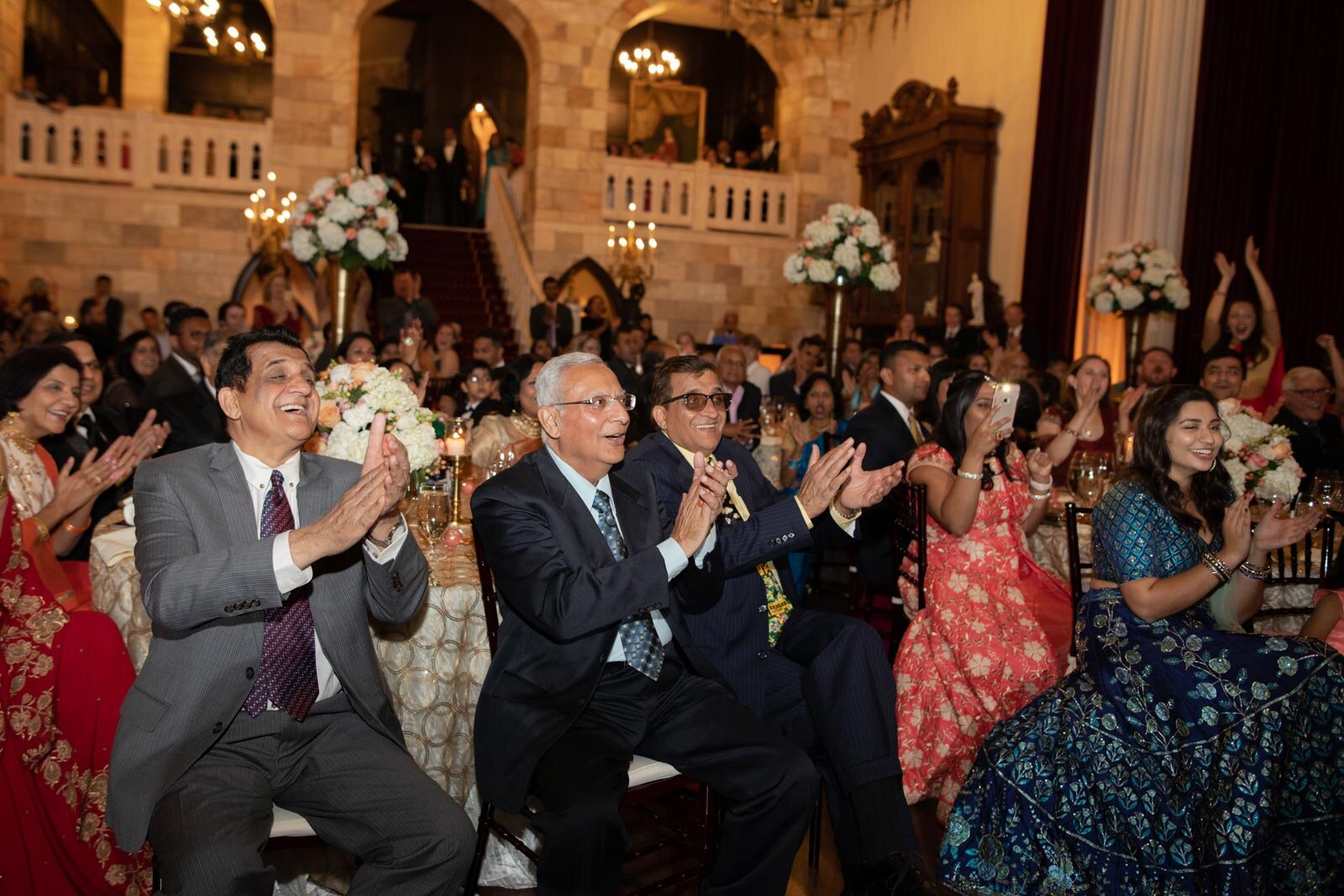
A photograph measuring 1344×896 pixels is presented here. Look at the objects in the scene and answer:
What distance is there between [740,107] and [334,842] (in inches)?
684

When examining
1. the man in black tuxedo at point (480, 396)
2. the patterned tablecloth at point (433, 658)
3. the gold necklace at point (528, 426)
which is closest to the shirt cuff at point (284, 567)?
the patterned tablecloth at point (433, 658)

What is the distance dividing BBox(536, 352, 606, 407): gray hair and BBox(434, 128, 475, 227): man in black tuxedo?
13876 mm

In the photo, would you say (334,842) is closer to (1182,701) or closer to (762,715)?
(762,715)

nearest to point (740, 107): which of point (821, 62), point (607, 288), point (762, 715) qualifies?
point (821, 62)

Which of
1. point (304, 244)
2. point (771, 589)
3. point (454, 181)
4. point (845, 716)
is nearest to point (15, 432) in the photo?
point (771, 589)

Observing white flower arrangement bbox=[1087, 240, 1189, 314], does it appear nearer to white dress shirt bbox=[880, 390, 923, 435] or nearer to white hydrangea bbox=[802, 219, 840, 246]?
white hydrangea bbox=[802, 219, 840, 246]

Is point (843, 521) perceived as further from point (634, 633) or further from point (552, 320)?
point (552, 320)

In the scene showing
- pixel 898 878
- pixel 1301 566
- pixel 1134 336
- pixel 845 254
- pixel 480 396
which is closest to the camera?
pixel 898 878

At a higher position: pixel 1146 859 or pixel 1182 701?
pixel 1182 701

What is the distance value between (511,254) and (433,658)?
11.4 metres

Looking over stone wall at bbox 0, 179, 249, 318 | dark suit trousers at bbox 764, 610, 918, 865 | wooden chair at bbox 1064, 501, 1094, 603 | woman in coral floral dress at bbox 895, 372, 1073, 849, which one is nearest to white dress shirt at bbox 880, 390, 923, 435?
woman in coral floral dress at bbox 895, 372, 1073, 849

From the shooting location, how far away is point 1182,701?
263 cm

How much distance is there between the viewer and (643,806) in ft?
8.83

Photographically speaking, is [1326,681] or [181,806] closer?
[181,806]
